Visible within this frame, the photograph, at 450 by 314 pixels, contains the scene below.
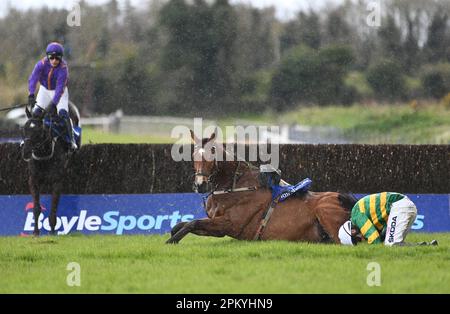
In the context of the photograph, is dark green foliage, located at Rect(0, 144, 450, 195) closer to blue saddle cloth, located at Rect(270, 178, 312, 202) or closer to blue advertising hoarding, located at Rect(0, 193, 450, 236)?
blue advertising hoarding, located at Rect(0, 193, 450, 236)

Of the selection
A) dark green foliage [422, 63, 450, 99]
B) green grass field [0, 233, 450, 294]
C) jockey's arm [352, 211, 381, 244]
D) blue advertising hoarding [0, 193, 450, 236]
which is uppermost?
dark green foliage [422, 63, 450, 99]

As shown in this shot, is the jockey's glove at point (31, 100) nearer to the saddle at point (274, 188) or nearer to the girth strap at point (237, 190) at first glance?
the girth strap at point (237, 190)

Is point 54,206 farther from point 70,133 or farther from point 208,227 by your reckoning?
point 208,227

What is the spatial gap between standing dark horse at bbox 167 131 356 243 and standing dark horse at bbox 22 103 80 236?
2757 mm

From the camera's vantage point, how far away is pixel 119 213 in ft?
39.9

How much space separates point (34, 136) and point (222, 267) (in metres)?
4.67

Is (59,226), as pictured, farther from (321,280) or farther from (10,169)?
(321,280)

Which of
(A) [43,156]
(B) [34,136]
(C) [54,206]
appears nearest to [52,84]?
(B) [34,136]

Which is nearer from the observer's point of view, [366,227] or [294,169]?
[366,227]

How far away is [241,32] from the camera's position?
65.6ft

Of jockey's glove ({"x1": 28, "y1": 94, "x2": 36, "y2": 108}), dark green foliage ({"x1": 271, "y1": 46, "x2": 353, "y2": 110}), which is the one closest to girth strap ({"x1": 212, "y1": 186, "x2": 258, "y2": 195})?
jockey's glove ({"x1": 28, "y1": 94, "x2": 36, "y2": 108})

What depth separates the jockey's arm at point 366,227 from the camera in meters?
8.70

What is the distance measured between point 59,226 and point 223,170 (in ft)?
11.8

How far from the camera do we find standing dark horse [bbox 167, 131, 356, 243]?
29.3 ft
